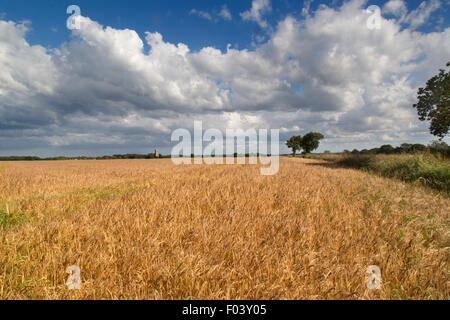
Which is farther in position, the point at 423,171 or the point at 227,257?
the point at 423,171

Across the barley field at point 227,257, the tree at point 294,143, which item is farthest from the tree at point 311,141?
the barley field at point 227,257

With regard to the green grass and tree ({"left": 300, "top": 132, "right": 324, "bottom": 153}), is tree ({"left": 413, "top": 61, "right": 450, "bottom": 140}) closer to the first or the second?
the green grass

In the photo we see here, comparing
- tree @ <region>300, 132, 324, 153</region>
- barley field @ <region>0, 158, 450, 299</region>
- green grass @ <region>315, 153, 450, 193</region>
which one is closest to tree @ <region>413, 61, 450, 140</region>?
green grass @ <region>315, 153, 450, 193</region>

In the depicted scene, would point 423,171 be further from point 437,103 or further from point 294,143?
point 294,143

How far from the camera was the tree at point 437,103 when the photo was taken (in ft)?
76.0

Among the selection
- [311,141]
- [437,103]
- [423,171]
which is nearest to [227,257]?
[423,171]

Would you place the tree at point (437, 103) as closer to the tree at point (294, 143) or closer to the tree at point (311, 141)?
the tree at point (311, 141)

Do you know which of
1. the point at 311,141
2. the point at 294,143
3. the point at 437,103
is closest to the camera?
the point at 437,103

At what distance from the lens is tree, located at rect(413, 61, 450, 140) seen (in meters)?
23.2

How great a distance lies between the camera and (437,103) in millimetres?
25797

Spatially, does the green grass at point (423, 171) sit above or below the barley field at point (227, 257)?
above

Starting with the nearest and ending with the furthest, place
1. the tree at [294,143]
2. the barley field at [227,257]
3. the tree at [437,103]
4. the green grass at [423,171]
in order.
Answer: the barley field at [227,257] < the green grass at [423,171] < the tree at [437,103] < the tree at [294,143]

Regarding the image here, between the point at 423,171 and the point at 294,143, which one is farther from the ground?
the point at 294,143
